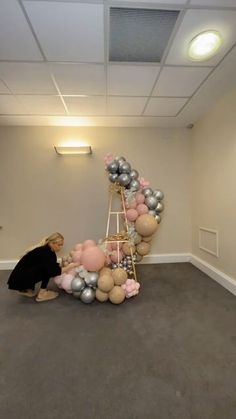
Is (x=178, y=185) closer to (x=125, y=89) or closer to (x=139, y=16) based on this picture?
(x=125, y=89)

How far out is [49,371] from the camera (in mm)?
1702

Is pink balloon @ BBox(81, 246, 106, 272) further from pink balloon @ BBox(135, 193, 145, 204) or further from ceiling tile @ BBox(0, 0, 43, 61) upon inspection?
ceiling tile @ BBox(0, 0, 43, 61)

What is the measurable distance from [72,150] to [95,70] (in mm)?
1766

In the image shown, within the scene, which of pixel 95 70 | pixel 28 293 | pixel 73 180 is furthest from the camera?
pixel 73 180

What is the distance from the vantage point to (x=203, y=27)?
1856 millimetres

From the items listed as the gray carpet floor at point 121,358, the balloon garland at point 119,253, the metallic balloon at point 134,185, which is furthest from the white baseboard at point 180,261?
the metallic balloon at point 134,185

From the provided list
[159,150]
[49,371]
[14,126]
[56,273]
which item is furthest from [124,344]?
[14,126]

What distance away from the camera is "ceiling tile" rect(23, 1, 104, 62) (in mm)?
1668

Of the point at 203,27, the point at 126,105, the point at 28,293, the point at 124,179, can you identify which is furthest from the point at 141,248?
the point at 203,27

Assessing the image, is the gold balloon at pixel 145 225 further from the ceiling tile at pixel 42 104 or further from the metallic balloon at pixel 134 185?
the ceiling tile at pixel 42 104

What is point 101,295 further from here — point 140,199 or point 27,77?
point 27,77

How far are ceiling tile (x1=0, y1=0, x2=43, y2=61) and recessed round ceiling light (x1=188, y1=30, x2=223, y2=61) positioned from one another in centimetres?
139

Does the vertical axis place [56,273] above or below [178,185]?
below

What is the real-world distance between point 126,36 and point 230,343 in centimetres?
276
